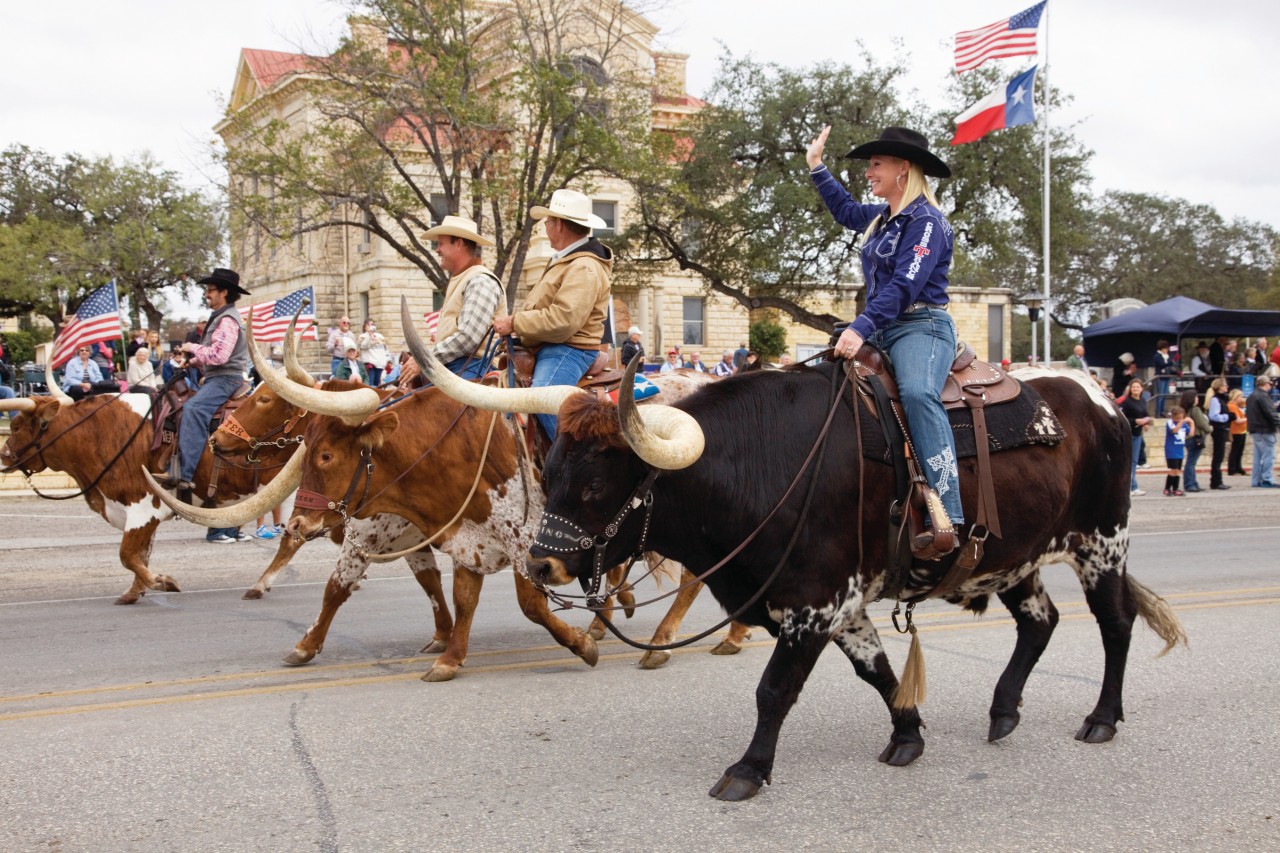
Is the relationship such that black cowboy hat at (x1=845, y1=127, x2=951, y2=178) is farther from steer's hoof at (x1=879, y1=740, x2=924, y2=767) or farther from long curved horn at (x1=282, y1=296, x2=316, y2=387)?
long curved horn at (x1=282, y1=296, x2=316, y2=387)

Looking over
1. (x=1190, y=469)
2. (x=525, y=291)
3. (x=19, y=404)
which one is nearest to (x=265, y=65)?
(x=525, y=291)

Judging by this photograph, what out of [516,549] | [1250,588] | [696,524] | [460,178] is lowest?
[1250,588]

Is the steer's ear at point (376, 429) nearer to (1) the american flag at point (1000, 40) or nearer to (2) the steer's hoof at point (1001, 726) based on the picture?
(2) the steer's hoof at point (1001, 726)

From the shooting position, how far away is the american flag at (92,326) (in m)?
18.4

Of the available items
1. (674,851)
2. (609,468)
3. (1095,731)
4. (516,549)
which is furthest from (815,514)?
(516,549)

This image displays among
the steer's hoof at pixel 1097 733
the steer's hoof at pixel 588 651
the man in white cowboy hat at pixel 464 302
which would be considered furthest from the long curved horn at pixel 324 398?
→ the steer's hoof at pixel 1097 733

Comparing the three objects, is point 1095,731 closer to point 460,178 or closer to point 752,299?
point 460,178

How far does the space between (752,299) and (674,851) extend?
3619 centimetres

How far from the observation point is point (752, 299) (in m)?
39.5

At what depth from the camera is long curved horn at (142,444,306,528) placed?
683cm

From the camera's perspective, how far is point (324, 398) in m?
6.36

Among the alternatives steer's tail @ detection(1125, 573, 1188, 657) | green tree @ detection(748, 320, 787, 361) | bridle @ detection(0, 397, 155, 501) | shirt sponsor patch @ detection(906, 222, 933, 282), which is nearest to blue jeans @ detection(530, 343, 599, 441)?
shirt sponsor patch @ detection(906, 222, 933, 282)

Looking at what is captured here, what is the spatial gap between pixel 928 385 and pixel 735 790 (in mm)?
1890

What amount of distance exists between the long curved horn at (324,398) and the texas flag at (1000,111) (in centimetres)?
2558
